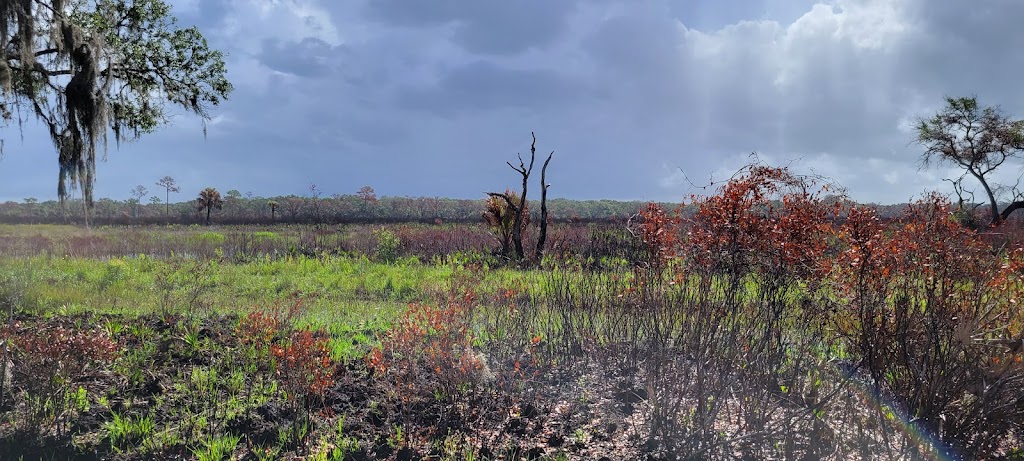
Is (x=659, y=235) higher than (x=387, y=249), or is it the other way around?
(x=659, y=235)

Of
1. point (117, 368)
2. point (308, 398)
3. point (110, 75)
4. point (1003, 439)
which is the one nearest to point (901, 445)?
point (1003, 439)

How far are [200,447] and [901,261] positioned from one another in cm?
508

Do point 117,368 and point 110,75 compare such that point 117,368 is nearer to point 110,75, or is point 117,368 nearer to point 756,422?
point 756,422

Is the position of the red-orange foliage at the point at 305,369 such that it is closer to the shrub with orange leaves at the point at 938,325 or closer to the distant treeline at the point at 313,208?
the shrub with orange leaves at the point at 938,325

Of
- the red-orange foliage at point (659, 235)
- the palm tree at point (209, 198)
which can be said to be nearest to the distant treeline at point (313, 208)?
the palm tree at point (209, 198)

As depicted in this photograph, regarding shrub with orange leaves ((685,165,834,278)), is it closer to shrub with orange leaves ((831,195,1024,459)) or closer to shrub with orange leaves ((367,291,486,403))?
shrub with orange leaves ((831,195,1024,459))

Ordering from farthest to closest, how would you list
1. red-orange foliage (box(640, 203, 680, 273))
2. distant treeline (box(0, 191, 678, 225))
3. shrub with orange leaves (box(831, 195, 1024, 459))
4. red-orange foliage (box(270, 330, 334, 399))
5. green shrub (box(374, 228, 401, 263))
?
distant treeline (box(0, 191, 678, 225))
green shrub (box(374, 228, 401, 263))
red-orange foliage (box(640, 203, 680, 273))
red-orange foliage (box(270, 330, 334, 399))
shrub with orange leaves (box(831, 195, 1024, 459))

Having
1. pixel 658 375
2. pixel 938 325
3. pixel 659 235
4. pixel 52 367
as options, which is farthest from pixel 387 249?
pixel 938 325

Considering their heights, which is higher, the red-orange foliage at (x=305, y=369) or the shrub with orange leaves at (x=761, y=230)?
the shrub with orange leaves at (x=761, y=230)

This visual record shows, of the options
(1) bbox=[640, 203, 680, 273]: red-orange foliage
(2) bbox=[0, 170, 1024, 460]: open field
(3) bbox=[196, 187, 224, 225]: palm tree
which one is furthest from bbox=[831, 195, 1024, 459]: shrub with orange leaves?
(3) bbox=[196, 187, 224, 225]: palm tree

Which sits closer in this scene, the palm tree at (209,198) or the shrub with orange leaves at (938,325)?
the shrub with orange leaves at (938,325)

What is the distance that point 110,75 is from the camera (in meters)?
11.0

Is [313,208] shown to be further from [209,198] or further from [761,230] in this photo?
[761,230]

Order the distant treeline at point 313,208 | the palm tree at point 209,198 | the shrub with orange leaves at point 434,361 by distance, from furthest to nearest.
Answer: the distant treeline at point 313,208 < the palm tree at point 209,198 < the shrub with orange leaves at point 434,361
